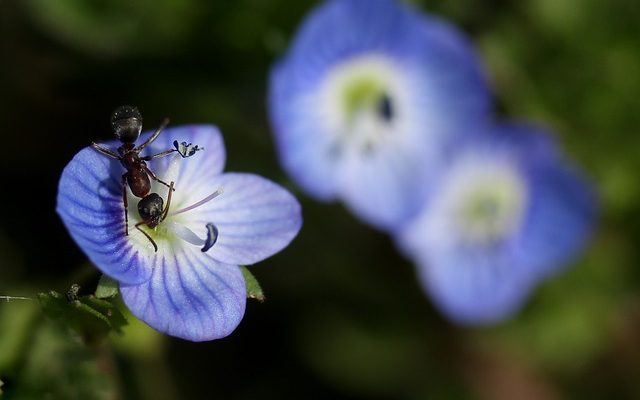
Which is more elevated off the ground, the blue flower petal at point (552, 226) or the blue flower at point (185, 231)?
the blue flower petal at point (552, 226)

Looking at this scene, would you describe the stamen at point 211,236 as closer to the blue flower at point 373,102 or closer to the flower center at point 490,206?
the blue flower at point 373,102

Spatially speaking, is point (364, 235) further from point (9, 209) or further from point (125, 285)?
point (125, 285)

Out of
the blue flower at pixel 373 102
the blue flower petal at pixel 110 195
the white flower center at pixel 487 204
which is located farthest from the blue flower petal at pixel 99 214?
the white flower center at pixel 487 204

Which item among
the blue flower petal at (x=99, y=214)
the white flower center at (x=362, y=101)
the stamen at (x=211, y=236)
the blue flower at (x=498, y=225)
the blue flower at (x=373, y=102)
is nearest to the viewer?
the blue flower petal at (x=99, y=214)

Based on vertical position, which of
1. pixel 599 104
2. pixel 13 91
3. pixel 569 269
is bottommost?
pixel 13 91

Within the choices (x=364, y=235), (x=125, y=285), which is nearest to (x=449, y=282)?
(x=364, y=235)

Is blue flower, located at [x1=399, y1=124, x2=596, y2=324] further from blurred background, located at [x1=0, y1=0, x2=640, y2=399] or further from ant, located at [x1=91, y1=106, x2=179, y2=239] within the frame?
ant, located at [x1=91, y1=106, x2=179, y2=239]

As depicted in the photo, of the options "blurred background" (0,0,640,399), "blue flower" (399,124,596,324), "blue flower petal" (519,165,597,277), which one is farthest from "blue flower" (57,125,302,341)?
"blue flower petal" (519,165,597,277)
